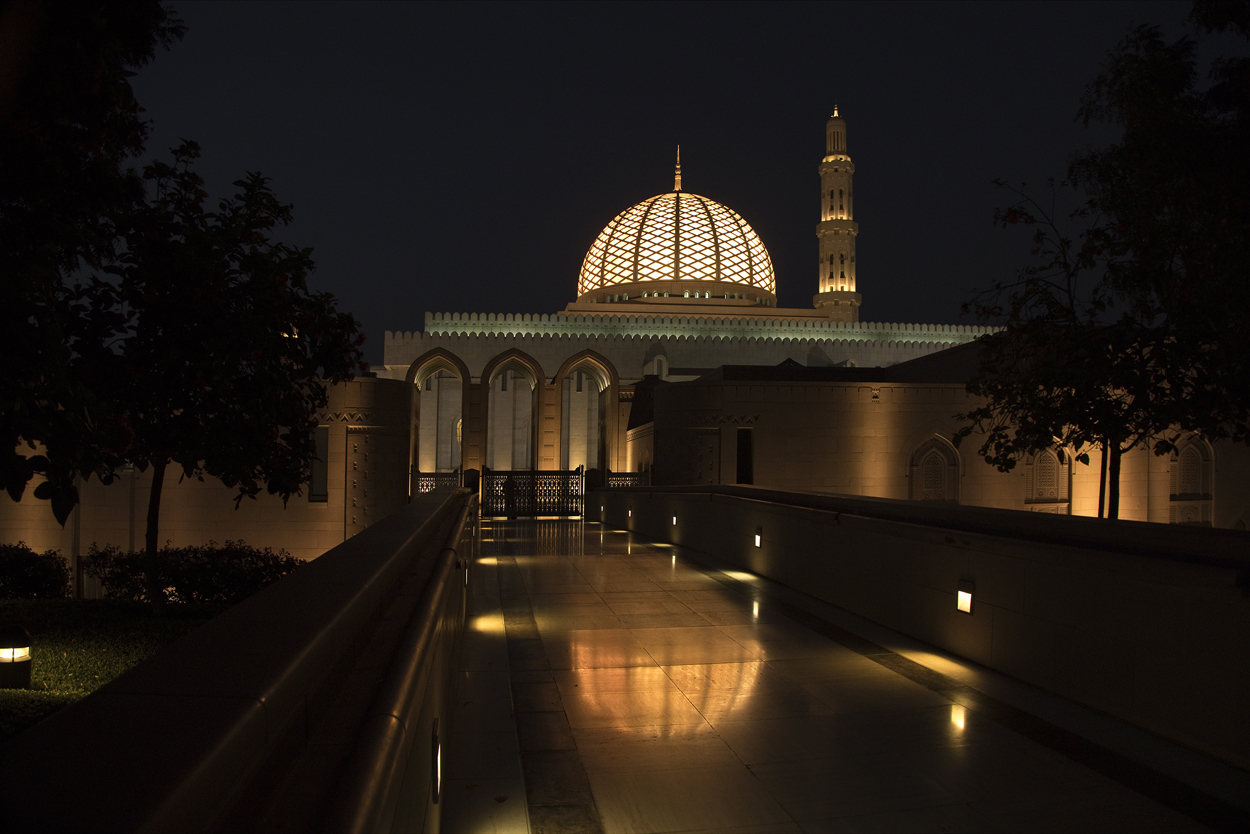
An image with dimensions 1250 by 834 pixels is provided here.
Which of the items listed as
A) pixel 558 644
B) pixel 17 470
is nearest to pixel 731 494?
pixel 558 644

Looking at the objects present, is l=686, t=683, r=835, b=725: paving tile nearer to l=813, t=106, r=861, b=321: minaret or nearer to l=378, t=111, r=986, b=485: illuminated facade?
l=378, t=111, r=986, b=485: illuminated facade

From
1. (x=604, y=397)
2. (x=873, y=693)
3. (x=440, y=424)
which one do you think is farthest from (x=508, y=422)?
(x=873, y=693)

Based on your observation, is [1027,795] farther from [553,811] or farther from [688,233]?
[688,233]

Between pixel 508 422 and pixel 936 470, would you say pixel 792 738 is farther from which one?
pixel 508 422

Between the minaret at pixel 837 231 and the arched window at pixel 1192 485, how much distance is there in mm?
26470

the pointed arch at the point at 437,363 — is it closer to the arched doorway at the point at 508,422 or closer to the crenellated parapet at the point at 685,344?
the crenellated parapet at the point at 685,344

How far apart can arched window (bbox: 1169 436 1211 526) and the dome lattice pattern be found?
1265 inches

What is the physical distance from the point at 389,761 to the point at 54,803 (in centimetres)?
53

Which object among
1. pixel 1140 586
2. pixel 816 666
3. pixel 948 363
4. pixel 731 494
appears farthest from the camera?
pixel 948 363

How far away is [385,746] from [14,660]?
14.5ft

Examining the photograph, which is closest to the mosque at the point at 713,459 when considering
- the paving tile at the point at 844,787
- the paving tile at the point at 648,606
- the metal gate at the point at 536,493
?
the metal gate at the point at 536,493

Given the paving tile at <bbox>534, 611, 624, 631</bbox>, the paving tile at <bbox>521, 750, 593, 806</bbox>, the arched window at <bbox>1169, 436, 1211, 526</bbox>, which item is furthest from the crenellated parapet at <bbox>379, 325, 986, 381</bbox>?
the paving tile at <bbox>521, 750, 593, 806</bbox>

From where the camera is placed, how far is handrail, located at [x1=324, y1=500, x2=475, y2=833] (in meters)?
1.25

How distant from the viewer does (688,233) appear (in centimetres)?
4844
